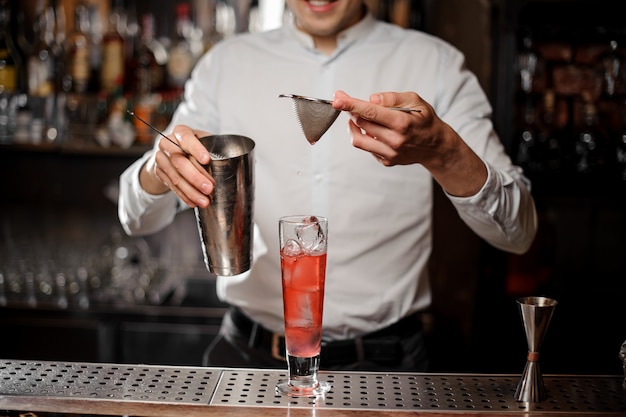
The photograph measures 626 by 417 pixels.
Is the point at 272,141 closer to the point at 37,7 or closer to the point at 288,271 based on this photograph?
the point at 288,271

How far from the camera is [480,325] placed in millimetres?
2941

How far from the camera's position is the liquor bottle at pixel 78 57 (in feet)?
10.7

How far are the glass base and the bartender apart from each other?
583 millimetres

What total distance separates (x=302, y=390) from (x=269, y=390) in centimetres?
6

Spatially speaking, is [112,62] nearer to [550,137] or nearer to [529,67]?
[529,67]

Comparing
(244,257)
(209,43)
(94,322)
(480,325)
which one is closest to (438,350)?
(480,325)

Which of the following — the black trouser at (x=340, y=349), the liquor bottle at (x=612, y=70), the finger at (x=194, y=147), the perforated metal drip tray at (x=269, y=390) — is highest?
the liquor bottle at (x=612, y=70)

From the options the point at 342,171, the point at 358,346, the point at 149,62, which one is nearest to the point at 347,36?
the point at 342,171

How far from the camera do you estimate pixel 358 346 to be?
1.93 m

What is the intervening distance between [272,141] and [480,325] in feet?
4.19

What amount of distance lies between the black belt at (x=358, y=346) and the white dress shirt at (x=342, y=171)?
0.09 feet

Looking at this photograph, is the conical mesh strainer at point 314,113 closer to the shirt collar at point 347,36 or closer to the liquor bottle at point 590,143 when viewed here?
the shirt collar at point 347,36

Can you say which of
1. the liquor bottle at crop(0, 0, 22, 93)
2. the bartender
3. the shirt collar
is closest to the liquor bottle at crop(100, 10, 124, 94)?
the liquor bottle at crop(0, 0, 22, 93)

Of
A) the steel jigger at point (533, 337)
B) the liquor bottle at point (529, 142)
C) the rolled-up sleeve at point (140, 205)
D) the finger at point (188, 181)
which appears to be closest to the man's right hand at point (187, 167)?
the finger at point (188, 181)
